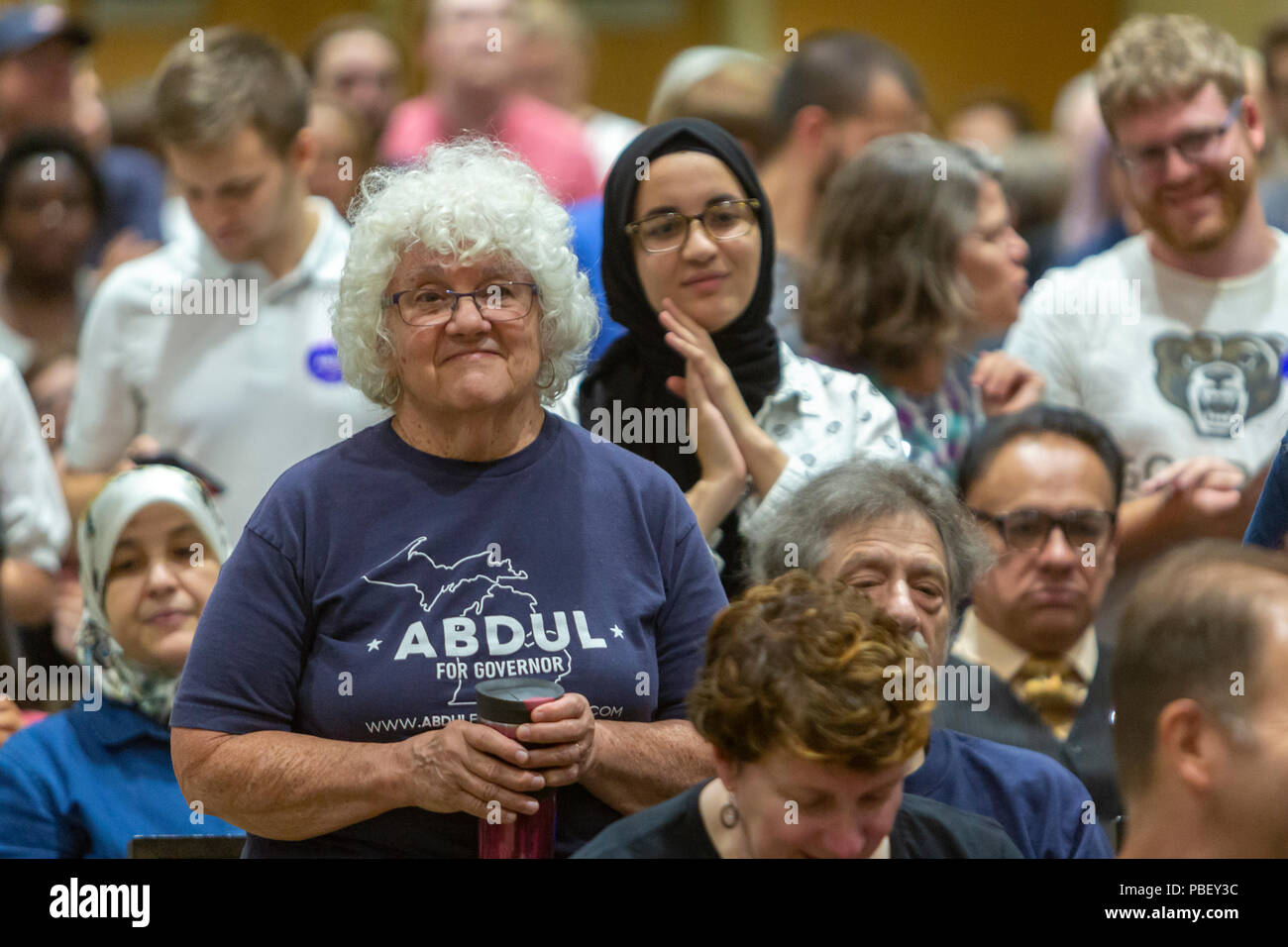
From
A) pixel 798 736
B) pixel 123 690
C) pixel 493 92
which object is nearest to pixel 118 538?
pixel 123 690

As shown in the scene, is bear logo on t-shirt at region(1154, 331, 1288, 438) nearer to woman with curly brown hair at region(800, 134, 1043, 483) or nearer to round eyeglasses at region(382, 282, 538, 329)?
woman with curly brown hair at region(800, 134, 1043, 483)

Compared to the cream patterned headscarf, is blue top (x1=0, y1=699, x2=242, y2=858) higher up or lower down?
lower down

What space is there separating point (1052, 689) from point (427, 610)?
1.14 meters

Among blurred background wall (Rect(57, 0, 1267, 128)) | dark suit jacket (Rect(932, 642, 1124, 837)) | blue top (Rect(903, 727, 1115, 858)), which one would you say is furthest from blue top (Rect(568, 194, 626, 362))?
blurred background wall (Rect(57, 0, 1267, 128))

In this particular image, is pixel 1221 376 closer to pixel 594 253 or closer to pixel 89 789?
pixel 594 253

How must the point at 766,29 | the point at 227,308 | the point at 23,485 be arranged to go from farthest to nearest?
the point at 766,29
the point at 227,308
the point at 23,485

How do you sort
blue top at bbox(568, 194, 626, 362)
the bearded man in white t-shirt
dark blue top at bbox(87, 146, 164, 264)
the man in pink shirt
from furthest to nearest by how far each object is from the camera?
dark blue top at bbox(87, 146, 164, 264)
the man in pink shirt
the bearded man in white t-shirt
blue top at bbox(568, 194, 626, 362)

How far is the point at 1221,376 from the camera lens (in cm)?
301

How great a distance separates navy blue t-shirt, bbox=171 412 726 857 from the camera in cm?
194

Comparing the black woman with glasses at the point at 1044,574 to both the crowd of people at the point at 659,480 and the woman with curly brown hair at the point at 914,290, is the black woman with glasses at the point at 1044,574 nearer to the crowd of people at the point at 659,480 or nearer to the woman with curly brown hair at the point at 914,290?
the crowd of people at the point at 659,480

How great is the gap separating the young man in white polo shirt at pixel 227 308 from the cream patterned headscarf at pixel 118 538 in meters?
0.54

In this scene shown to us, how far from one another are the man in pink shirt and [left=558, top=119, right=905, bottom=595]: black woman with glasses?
1267 mm

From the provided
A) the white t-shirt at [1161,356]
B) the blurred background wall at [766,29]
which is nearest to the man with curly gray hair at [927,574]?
the white t-shirt at [1161,356]
